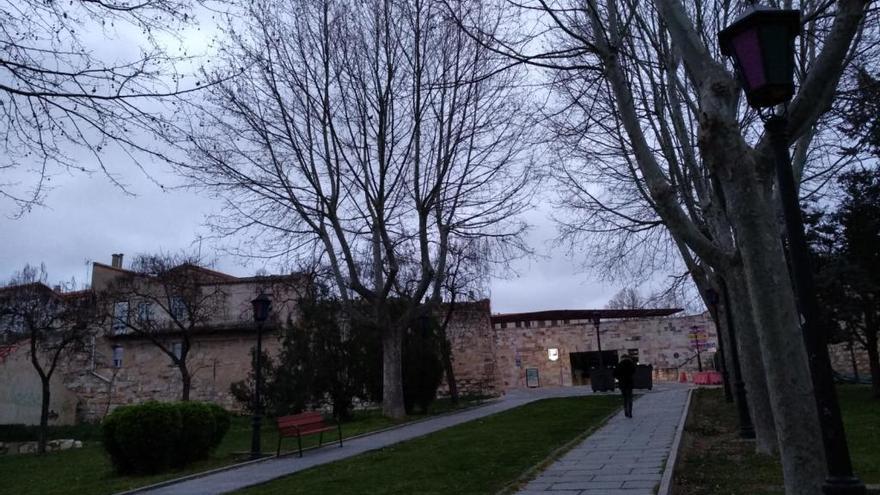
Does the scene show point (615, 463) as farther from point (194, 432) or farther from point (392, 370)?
point (392, 370)

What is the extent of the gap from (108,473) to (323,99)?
11289 mm

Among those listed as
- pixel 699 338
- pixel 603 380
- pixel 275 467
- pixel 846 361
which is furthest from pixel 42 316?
pixel 846 361

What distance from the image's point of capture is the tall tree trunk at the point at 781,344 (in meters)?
5.16

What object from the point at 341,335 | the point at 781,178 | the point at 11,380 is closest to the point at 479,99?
the point at 341,335

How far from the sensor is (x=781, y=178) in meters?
4.34

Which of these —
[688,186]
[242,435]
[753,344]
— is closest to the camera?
[753,344]

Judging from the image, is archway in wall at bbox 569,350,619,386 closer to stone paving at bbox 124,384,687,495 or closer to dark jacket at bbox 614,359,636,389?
stone paving at bbox 124,384,687,495

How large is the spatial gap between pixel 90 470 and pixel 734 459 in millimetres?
12238

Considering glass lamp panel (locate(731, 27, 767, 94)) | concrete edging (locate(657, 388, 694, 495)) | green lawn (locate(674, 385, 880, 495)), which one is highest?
glass lamp panel (locate(731, 27, 767, 94))

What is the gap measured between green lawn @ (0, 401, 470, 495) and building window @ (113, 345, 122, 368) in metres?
14.8

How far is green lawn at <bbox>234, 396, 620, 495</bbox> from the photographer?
820 centimetres

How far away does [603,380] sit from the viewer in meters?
27.8

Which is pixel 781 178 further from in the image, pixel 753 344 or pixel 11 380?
pixel 11 380

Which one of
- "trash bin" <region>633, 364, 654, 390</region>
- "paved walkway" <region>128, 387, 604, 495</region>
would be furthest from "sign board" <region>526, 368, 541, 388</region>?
"paved walkway" <region>128, 387, 604, 495</region>
